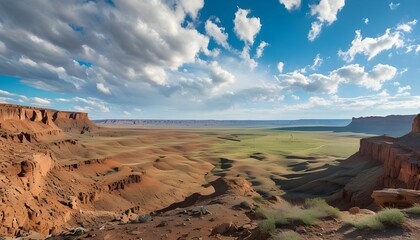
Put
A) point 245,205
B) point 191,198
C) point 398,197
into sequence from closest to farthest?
point 398,197 < point 245,205 < point 191,198

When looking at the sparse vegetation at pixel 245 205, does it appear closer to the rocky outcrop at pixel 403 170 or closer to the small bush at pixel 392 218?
the small bush at pixel 392 218

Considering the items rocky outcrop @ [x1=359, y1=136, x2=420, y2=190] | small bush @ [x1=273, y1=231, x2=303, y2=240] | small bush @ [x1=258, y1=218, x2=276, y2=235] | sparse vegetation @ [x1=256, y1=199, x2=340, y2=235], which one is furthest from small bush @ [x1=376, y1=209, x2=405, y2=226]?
rocky outcrop @ [x1=359, y1=136, x2=420, y2=190]

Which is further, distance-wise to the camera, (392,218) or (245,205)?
(245,205)

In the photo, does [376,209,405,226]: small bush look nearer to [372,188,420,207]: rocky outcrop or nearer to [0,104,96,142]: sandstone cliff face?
[372,188,420,207]: rocky outcrop

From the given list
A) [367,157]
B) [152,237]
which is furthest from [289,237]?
[367,157]

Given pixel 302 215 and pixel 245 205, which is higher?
pixel 302 215

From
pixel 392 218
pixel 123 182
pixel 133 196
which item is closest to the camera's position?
pixel 392 218

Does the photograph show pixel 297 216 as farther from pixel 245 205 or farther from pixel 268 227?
pixel 245 205

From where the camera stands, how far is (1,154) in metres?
28.8

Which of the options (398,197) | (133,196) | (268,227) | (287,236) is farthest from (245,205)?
(133,196)

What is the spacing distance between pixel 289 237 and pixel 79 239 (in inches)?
399

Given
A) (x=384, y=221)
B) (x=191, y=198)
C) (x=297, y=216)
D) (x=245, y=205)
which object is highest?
(x=384, y=221)

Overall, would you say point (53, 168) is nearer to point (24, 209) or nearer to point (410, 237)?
point (24, 209)

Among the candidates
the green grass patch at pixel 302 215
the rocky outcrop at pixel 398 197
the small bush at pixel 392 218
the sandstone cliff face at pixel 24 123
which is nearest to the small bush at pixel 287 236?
the green grass patch at pixel 302 215
